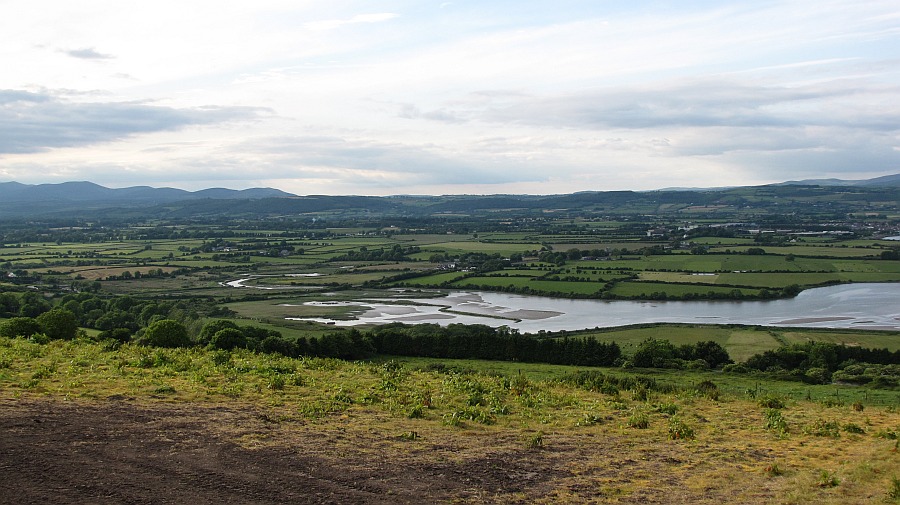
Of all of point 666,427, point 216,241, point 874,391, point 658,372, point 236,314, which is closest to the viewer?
point 666,427

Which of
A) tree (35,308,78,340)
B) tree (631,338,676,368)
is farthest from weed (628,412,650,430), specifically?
tree (35,308,78,340)

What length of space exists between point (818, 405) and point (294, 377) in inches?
751

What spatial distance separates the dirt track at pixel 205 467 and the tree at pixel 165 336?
17407 mm

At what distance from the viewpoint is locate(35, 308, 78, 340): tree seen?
35469 mm

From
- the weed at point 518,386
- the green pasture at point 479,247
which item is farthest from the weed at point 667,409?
the green pasture at point 479,247

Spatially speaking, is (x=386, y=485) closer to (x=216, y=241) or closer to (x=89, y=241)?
(x=216, y=241)

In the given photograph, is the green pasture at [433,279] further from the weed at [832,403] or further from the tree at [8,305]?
the weed at [832,403]

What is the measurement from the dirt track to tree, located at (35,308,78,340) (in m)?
19.1

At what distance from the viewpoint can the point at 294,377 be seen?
25.8m

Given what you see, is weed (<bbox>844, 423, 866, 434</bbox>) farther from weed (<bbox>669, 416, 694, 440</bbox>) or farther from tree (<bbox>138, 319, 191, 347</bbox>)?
tree (<bbox>138, 319, 191, 347</bbox>)

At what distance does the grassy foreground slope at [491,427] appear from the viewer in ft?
48.1

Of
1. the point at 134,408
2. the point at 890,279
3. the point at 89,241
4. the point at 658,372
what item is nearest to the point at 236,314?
the point at 658,372

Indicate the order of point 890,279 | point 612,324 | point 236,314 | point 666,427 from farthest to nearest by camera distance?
point 890,279 < point 236,314 < point 612,324 < point 666,427

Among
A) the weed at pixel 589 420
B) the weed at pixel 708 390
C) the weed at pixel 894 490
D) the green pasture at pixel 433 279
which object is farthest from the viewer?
→ the green pasture at pixel 433 279
